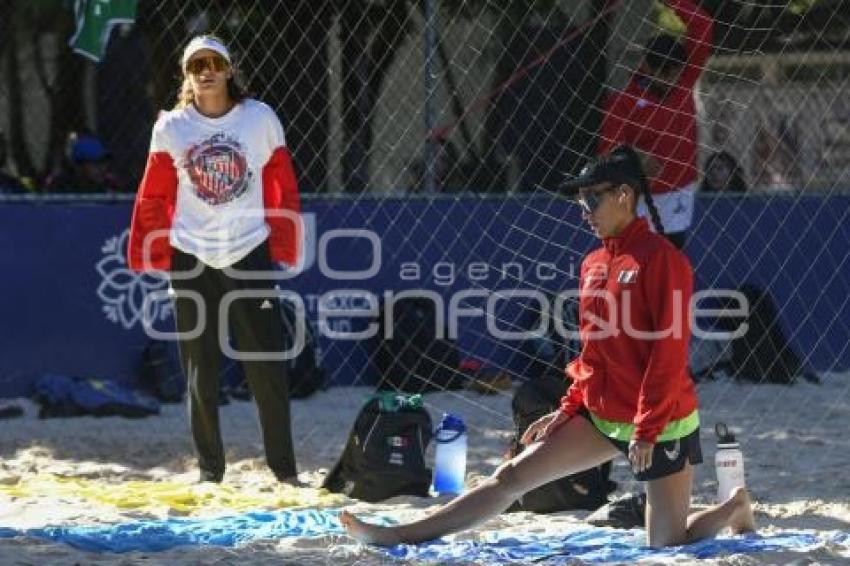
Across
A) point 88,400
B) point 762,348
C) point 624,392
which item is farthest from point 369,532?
point 762,348

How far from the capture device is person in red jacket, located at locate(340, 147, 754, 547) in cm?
571

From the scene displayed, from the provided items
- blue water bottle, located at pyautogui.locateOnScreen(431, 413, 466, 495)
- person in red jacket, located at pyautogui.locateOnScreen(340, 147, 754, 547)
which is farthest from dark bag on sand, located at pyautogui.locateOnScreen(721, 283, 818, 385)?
person in red jacket, located at pyautogui.locateOnScreen(340, 147, 754, 547)

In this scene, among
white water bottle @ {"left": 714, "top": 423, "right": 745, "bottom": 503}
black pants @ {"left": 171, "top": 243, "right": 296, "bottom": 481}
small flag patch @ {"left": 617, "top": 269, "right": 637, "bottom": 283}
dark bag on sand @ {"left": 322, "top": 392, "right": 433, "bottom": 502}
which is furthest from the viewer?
black pants @ {"left": 171, "top": 243, "right": 296, "bottom": 481}

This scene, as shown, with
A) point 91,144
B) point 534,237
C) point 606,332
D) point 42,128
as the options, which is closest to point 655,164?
point 534,237

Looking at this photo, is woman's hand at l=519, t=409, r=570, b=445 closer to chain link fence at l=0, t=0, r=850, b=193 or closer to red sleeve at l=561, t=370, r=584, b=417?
red sleeve at l=561, t=370, r=584, b=417

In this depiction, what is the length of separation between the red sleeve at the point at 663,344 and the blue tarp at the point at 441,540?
523 mm

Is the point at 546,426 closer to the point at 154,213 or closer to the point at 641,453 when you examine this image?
the point at 641,453

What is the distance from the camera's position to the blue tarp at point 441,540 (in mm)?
5992

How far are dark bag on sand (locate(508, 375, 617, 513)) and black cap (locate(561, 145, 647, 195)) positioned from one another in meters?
1.52

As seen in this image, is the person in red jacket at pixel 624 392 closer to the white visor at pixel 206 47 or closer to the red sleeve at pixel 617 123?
the white visor at pixel 206 47

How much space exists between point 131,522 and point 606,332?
2001mm

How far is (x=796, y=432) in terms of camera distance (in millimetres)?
9172

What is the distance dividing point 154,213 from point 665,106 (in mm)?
2645

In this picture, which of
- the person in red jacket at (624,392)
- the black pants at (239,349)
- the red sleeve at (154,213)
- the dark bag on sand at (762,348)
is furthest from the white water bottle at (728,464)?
the dark bag on sand at (762,348)
